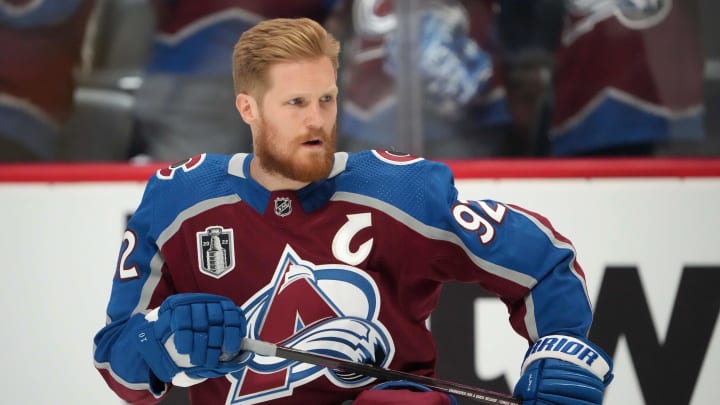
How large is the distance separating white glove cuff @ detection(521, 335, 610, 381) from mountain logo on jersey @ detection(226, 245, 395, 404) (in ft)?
0.86

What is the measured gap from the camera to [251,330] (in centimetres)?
176

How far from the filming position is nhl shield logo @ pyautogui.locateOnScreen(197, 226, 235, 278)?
1.77 m

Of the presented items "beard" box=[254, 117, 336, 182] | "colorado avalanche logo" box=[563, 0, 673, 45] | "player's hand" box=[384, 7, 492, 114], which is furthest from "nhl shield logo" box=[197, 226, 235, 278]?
"colorado avalanche logo" box=[563, 0, 673, 45]

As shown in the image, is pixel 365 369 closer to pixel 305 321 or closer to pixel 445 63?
pixel 305 321

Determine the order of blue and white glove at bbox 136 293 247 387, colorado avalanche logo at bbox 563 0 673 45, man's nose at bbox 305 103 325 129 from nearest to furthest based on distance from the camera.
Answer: blue and white glove at bbox 136 293 247 387, man's nose at bbox 305 103 325 129, colorado avalanche logo at bbox 563 0 673 45

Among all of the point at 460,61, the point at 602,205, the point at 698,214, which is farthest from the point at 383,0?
the point at 698,214

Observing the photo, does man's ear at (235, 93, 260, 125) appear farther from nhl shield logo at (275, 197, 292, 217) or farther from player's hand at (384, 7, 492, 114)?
player's hand at (384, 7, 492, 114)

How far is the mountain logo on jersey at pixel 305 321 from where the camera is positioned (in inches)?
69.0

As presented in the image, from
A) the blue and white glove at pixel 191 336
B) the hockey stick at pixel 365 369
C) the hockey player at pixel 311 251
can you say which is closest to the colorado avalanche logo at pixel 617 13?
the hockey player at pixel 311 251

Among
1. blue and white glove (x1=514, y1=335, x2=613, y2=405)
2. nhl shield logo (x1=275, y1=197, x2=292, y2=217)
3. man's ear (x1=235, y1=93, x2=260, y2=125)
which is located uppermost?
man's ear (x1=235, y1=93, x2=260, y2=125)

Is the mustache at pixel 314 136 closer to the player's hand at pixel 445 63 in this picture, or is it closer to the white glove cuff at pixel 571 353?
the white glove cuff at pixel 571 353

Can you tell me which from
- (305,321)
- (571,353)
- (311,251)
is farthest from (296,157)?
(571,353)

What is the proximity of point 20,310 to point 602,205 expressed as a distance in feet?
4.40

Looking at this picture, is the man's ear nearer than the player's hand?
Yes
